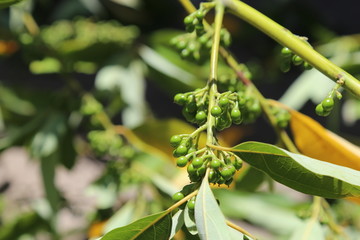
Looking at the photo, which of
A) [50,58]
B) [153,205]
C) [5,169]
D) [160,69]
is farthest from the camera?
[5,169]

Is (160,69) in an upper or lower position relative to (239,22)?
upper

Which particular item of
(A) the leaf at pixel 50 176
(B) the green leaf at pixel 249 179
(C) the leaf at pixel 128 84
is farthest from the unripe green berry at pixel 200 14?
(C) the leaf at pixel 128 84

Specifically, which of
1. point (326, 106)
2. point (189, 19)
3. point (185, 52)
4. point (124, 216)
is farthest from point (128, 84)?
point (326, 106)

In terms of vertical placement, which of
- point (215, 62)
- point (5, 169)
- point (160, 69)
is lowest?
point (5, 169)

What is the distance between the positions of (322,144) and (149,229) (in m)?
0.26

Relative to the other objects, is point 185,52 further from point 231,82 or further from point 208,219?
point 208,219

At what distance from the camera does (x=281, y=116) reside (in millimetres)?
699

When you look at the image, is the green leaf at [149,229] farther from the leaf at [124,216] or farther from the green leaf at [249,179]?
the leaf at [124,216]

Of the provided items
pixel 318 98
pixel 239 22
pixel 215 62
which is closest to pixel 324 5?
pixel 239 22

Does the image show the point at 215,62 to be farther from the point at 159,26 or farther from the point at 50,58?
the point at 159,26

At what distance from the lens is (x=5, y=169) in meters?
1.98

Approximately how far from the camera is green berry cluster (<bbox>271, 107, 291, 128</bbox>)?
2.28 ft

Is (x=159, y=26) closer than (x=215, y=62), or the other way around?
(x=215, y=62)

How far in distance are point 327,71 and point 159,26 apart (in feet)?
6.06
